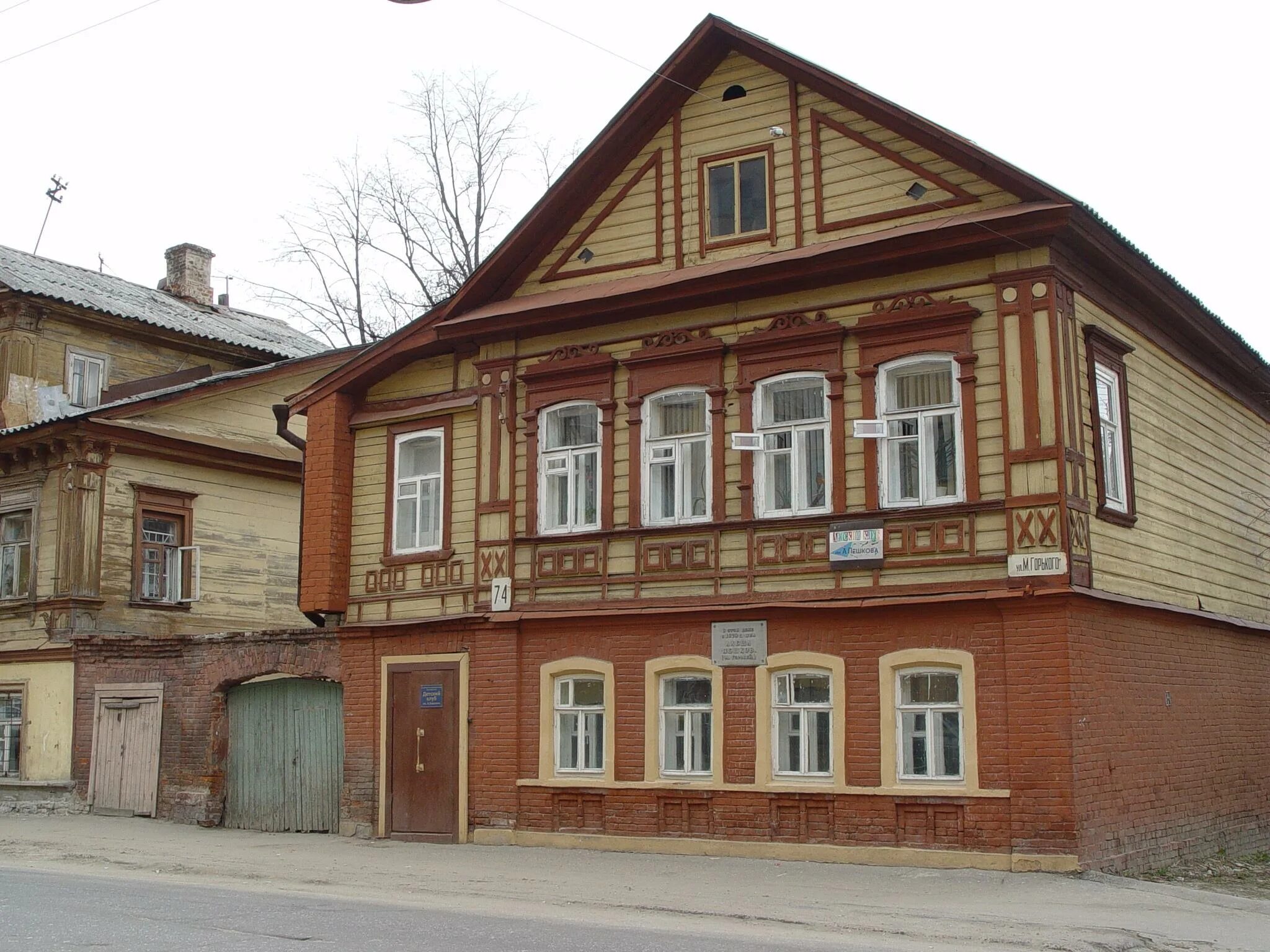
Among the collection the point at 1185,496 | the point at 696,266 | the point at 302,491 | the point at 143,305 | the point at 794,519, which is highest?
the point at 143,305

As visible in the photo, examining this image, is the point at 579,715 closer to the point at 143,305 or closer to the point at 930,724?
the point at 930,724

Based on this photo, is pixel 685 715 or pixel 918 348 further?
pixel 685 715

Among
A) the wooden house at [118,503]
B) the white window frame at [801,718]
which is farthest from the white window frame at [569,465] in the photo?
the wooden house at [118,503]

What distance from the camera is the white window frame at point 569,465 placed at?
664 inches

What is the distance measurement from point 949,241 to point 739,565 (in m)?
4.13

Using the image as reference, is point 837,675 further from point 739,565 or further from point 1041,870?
A: point 1041,870

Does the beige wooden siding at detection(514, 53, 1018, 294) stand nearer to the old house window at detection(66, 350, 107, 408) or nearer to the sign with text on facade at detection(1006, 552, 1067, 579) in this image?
the sign with text on facade at detection(1006, 552, 1067, 579)

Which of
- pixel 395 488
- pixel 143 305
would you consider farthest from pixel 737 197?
pixel 143 305

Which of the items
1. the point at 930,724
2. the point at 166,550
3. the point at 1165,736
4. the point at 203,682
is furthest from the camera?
the point at 166,550

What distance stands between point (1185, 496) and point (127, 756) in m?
15.3

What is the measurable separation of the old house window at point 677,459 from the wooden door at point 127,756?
884 cm

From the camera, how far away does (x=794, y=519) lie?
15.3 meters

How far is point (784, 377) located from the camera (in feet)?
51.4

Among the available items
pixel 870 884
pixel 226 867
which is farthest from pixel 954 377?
pixel 226 867
